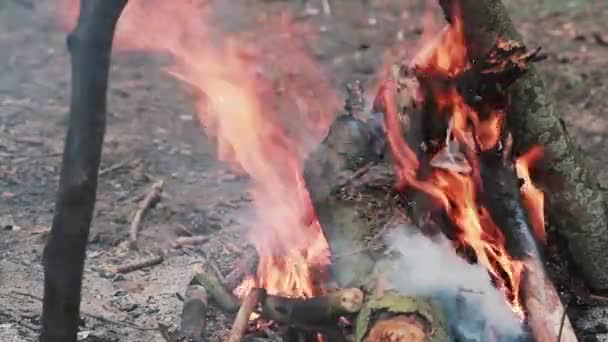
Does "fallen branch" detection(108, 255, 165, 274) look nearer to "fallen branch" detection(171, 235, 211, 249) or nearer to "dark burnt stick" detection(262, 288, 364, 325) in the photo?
"fallen branch" detection(171, 235, 211, 249)

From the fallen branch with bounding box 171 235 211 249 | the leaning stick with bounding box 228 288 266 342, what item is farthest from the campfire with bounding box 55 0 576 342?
the fallen branch with bounding box 171 235 211 249

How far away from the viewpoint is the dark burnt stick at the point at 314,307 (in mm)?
2859

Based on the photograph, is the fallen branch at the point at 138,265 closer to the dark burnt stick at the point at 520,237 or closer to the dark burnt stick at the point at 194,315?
the dark burnt stick at the point at 194,315

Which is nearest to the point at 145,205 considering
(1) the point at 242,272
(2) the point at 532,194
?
(1) the point at 242,272

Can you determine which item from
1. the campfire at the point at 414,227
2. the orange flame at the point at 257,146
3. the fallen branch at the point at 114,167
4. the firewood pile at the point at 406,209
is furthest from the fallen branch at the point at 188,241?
the fallen branch at the point at 114,167

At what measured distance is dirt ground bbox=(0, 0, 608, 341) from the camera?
377 cm

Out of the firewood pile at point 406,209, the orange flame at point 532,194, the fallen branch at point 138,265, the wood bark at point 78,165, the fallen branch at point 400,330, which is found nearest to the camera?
the wood bark at point 78,165

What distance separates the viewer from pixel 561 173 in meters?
3.49

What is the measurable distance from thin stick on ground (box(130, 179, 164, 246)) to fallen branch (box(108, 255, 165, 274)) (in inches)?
9.3

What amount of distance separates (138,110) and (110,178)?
122cm

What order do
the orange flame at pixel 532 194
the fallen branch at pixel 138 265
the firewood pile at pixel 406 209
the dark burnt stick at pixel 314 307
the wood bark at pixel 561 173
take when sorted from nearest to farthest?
the dark burnt stick at pixel 314 307
the firewood pile at pixel 406 209
the orange flame at pixel 532 194
the wood bark at pixel 561 173
the fallen branch at pixel 138 265

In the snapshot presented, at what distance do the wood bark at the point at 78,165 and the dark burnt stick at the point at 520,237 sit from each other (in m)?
1.60

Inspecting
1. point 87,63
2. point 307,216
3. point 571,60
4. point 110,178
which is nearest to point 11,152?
point 110,178

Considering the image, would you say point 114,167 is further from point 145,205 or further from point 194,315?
point 194,315
